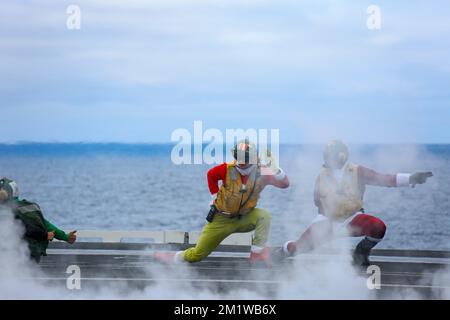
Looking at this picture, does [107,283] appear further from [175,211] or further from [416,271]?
[175,211]

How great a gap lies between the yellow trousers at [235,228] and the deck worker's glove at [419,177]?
1339 mm

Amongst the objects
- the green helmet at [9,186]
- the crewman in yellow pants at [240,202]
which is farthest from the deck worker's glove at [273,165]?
the green helmet at [9,186]

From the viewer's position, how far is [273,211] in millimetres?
8469

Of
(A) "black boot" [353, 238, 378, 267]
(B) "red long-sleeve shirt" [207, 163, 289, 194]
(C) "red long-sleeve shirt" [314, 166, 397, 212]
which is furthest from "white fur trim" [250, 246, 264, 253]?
(C) "red long-sleeve shirt" [314, 166, 397, 212]

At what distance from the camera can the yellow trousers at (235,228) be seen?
28.1ft

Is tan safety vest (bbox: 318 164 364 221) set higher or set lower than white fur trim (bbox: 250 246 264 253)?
higher

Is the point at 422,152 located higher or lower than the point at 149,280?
higher

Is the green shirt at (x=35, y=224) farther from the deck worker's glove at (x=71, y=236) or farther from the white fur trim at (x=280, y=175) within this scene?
the white fur trim at (x=280, y=175)

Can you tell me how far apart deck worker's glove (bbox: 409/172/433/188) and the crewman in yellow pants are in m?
1.14

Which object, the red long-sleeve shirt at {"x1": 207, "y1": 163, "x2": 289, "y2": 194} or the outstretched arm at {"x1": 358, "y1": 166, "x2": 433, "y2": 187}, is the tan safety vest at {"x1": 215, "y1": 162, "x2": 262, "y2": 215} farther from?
the outstretched arm at {"x1": 358, "y1": 166, "x2": 433, "y2": 187}

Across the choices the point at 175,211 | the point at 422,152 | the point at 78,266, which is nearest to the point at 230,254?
the point at 78,266

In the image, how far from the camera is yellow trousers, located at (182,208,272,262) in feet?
28.1

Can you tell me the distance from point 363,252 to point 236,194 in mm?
1319
